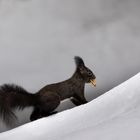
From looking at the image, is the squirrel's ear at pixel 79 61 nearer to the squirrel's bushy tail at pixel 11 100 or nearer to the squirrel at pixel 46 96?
the squirrel at pixel 46 96

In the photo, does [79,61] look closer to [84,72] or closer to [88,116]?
[84,72]

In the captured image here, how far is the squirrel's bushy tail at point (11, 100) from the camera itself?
1.33 metres

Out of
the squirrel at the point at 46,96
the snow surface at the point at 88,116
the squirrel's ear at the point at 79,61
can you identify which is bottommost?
the snow surface at the point at 88,116

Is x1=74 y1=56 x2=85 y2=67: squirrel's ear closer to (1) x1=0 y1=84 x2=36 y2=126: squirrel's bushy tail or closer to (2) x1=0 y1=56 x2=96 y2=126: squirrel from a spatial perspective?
(2) x1=0 y1=56 x2=96 y2=126: squirrel

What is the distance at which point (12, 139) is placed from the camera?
1.27m

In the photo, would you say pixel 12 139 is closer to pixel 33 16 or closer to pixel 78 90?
pixel 78 90

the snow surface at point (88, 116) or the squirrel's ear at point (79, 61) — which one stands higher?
the squirrel's ear at point (79, 61)

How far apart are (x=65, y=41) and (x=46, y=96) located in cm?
25

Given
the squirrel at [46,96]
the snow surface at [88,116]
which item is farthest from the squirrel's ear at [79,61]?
the snow surface at [88,116]

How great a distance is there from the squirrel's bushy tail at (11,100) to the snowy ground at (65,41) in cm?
5

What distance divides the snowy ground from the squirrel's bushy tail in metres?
0.05

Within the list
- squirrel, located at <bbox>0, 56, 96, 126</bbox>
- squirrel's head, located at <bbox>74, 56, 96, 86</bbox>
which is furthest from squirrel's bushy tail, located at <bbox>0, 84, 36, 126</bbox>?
squirrel's head, located at <bbox>74, 56, 96, 86</bbox>

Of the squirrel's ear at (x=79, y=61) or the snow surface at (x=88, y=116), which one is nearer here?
the snow surface at (x=88, y=116)

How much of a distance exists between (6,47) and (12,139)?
1.03 ft
